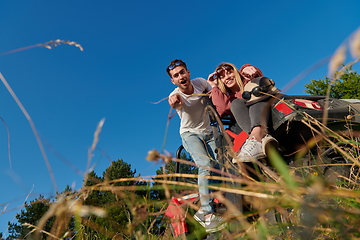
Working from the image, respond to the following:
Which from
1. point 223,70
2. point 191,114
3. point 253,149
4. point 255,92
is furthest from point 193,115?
point 253,149

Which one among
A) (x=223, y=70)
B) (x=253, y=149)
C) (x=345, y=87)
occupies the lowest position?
(x=253, y=149)

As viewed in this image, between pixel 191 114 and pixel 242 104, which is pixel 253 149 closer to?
pixel 242 104

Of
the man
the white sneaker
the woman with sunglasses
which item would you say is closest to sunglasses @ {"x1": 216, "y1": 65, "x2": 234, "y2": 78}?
the woman with sunglasses

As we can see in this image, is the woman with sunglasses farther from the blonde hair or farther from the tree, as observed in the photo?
the tree

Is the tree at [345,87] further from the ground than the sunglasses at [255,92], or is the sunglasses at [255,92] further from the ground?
the tree at [345,87]

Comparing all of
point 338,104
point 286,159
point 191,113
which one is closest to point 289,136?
point 286,159

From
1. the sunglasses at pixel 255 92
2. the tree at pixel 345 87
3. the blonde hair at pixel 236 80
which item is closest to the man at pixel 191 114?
the blonde hair at pixel 236 80

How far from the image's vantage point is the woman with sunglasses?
2559mm

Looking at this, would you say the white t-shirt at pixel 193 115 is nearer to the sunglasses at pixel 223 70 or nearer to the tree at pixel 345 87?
the sunglasses at pixel 223 70

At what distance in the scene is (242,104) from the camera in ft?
9.84

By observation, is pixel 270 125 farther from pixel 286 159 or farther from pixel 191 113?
pixel 191 113

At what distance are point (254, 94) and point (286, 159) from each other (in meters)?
0.91

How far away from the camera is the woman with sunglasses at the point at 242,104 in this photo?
2559mm

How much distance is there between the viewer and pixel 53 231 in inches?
38.6
